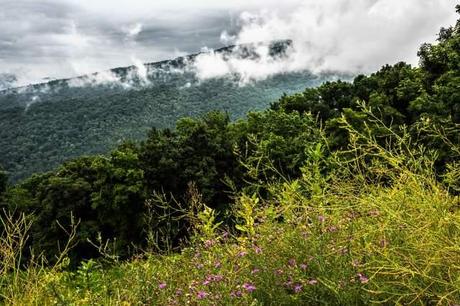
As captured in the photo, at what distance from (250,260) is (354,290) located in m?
0.83

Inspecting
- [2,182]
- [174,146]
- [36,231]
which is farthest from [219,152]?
[2,182]

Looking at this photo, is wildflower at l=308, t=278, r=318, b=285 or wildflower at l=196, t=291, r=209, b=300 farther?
wildflower at l=196, t=291, r=209, b=300

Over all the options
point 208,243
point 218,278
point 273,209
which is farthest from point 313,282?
point 273,209

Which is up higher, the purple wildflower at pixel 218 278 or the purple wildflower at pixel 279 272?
the purple wildflower at pixel 218 278

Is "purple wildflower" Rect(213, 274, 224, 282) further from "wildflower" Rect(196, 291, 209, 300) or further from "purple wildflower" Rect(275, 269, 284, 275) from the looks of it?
"purple wildflower" Rect(275, 269, 284, 275)

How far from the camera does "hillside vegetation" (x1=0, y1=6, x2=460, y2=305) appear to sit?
308 centimetres

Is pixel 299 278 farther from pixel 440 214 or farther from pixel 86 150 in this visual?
pixel 86 150

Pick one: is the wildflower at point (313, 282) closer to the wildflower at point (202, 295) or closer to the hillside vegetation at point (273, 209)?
the hillside vegetation at point (273, 209)

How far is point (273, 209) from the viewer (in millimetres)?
4484

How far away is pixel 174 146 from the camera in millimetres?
28625

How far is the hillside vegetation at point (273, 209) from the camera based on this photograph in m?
3.08

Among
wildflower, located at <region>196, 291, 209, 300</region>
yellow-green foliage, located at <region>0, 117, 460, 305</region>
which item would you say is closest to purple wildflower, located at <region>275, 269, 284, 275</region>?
yellow-green foliage, located at <region>0, 117, 460, 305</region>

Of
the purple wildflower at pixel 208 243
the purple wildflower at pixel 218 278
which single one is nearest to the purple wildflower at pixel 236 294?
the purple wildflower at pixel 218 278

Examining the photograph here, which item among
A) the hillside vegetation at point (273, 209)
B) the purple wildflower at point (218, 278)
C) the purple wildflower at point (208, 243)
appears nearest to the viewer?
the hillside vegetation at point (273, 209)
